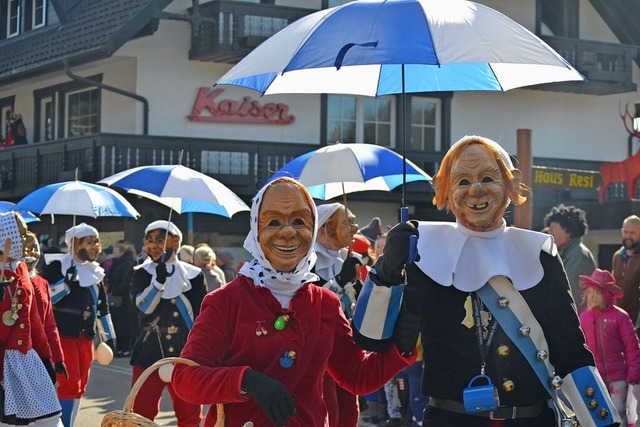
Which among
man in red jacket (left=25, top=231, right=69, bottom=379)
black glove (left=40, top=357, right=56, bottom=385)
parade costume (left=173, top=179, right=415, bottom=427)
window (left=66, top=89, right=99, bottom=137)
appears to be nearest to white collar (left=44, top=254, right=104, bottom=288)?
man in red jacket (left=25, top=231, right=69, bottom=379)

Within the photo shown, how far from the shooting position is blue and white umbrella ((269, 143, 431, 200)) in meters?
9.41

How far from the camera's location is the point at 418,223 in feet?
13.5

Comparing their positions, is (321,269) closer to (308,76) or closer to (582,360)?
(308,76)

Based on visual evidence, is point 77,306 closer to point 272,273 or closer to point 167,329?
point 167,329

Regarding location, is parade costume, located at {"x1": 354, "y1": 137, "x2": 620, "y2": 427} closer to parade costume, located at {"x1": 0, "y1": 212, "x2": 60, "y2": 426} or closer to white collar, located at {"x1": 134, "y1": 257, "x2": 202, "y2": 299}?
parade costume, located at {"x1": 0, "y1": 212, "x2": 60, "y2": 426}

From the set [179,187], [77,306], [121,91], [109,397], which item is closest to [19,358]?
[179,187]

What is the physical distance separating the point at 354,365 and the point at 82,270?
249 inches

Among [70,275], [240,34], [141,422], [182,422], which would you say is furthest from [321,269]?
[240,34]

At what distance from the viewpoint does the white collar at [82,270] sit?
10023 mm

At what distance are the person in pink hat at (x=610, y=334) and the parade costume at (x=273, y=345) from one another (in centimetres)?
467

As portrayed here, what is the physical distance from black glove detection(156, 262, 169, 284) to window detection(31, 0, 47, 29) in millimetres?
18962

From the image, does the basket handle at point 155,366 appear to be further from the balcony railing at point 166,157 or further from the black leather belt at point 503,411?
the balcony railing at point 166,157

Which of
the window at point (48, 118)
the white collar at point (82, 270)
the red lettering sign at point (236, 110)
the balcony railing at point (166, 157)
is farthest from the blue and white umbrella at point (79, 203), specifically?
the window at point (48, 118)

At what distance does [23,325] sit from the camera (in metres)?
7.04
